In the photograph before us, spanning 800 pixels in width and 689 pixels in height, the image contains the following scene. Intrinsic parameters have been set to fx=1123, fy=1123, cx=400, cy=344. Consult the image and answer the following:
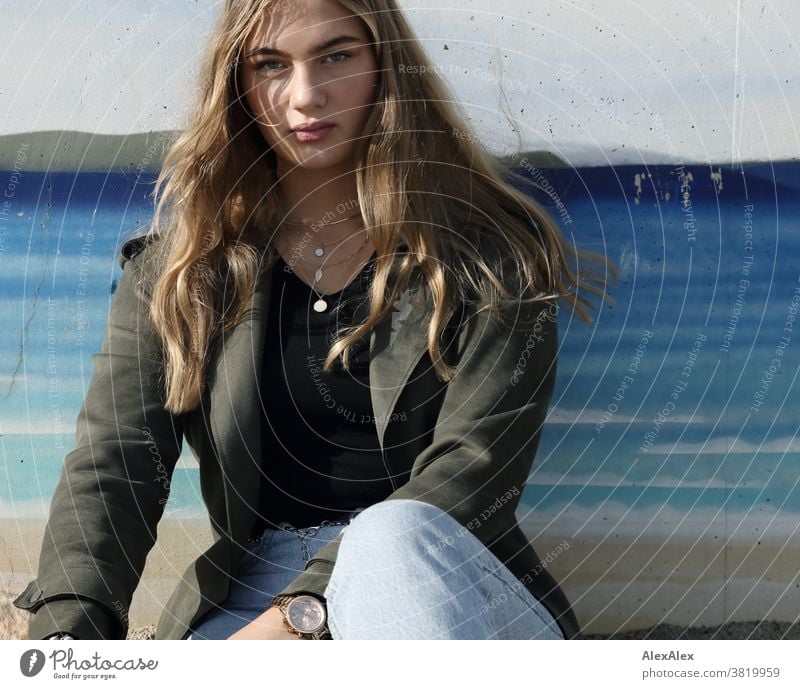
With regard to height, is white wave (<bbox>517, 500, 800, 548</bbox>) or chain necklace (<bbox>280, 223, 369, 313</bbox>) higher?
chain necklace (<bbox>280, 223, 369, 313</bbox>)

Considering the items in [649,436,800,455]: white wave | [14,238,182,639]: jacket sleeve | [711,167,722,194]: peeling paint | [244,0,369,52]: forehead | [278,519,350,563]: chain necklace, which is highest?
[244,0,369,52]: forehead

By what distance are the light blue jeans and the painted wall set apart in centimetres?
55

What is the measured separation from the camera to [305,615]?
1.24 m

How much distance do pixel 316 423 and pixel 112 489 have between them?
26 centimetres

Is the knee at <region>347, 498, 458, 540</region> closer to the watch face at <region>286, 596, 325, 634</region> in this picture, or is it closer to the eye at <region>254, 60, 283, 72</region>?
the watch face at <region>286, 596, 325, 634</region>

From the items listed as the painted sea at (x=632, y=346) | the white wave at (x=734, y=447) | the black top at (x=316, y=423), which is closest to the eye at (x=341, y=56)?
the black top at (x=316, y=423)

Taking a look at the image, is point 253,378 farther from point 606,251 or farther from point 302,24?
point 606,251

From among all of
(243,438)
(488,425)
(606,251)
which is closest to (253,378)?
(243,438)

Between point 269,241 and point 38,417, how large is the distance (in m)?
0.56

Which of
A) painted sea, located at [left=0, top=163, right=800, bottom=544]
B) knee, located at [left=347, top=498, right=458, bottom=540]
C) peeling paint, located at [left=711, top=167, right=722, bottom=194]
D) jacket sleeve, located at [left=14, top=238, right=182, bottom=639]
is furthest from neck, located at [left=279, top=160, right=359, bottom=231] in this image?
peeling paint, located at [left=711, top=167, right=722, bottom=194]

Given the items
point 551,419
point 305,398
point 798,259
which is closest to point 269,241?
point 305,398

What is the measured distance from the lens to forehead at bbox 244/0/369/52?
4.46 ft

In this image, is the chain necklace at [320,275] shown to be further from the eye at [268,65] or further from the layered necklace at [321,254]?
the eye at [268,65]
